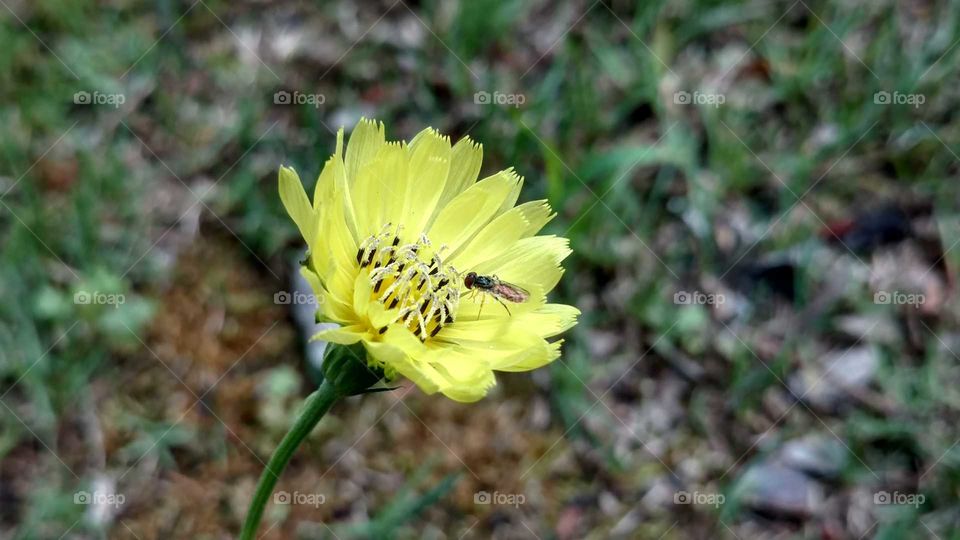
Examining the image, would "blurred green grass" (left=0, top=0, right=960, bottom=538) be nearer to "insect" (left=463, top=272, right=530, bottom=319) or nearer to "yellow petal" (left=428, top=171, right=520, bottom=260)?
"yellow petal" (left=428, top=171, right=520, bottom=260)

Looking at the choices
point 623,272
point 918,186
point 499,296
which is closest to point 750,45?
point 918,186

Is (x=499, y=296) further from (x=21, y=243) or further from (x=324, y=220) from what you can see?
(x=21, y=243)

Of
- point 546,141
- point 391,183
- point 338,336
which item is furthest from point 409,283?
point 546,141

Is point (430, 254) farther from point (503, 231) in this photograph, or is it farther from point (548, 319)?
point (548, 319)

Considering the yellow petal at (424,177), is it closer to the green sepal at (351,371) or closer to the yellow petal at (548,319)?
the yellow petal at (548,319)

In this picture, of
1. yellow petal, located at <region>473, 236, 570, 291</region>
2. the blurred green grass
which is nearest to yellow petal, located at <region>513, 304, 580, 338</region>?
yellow petal, located at <region>473, 236, 570, 291</region>

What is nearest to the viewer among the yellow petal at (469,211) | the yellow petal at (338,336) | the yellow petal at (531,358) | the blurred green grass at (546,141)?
the yellow petal at (338,336)

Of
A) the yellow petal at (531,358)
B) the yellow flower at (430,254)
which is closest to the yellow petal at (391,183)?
the yellow flower at (430,254)
